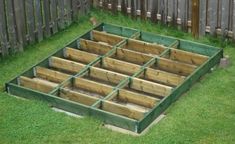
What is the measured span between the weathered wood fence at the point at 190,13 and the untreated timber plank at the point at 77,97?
335 cm

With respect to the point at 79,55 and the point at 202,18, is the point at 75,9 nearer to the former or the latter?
the point at 79,55

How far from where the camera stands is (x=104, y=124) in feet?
34.9

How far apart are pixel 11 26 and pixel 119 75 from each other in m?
2.52

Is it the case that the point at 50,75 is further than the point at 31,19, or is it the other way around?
the point at 31,19

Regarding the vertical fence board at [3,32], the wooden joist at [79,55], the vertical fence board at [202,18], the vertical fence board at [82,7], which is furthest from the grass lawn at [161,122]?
the vertical fence board at [82,7]

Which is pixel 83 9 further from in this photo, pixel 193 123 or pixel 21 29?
pixel 193 123

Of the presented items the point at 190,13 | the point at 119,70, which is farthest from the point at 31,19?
the point at 190,13

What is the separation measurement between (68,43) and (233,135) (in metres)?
4.25

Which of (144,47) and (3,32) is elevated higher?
(3,32)

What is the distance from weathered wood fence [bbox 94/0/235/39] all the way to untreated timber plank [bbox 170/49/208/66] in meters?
1.06

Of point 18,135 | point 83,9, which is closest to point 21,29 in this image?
point 83,9

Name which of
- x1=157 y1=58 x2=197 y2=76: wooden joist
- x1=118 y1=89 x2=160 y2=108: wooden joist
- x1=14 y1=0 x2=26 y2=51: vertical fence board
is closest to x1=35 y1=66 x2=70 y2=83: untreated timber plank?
x1=14 y1=0 x2=26 y2=51: vertical fence board

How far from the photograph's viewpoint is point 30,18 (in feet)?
43.0

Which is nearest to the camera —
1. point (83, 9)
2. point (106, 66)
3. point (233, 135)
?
point (233, 135)
